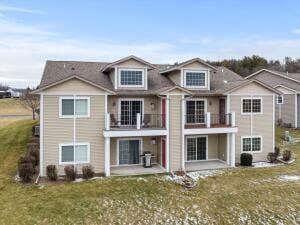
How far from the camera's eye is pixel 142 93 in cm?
2088

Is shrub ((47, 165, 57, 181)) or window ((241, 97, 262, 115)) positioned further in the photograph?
window ((241, 97, 262, 115))

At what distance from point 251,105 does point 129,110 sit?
9.13 m

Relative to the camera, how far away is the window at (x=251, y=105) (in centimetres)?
2244

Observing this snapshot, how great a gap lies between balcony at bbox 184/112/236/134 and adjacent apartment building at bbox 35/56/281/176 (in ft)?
0.23

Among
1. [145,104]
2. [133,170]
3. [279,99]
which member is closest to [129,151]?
[133,170]

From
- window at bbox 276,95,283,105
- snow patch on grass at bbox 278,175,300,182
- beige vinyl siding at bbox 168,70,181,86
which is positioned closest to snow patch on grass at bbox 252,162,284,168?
snow patch on grass at bbox 278,175,300,182

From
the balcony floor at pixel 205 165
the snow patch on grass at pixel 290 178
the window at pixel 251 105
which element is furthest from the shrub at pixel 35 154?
the snow patch on grass at pixel 290 178

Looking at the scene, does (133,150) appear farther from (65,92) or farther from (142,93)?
(65,92)

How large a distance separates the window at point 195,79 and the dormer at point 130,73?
293cm

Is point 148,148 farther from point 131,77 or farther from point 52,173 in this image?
point 52,173

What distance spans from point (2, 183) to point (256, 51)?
68.6 m

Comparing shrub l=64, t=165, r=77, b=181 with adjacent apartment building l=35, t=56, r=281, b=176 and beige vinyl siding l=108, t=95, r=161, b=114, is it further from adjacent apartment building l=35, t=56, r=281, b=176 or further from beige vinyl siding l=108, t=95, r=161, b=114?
beige vinyl siding l=108, t=95, r=161, b=114

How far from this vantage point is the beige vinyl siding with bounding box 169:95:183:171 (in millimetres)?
19953

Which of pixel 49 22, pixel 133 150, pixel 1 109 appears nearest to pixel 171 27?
pixel 49 22
